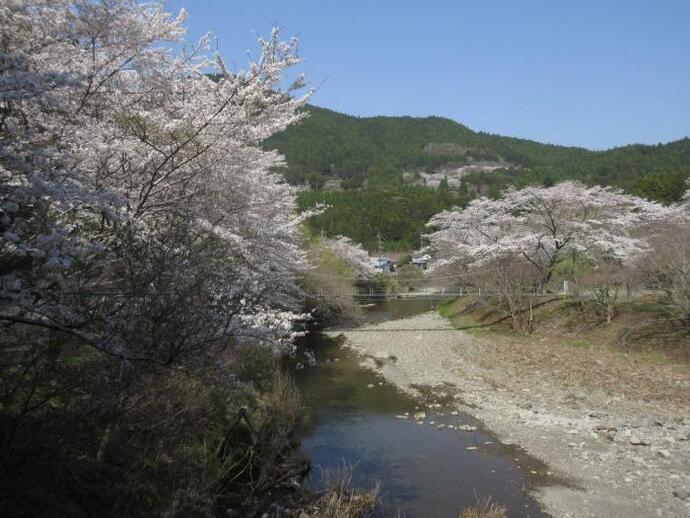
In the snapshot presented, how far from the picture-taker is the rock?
23.7 ft

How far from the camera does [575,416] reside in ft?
35.8

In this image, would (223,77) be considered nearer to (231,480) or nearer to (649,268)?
(231,480)

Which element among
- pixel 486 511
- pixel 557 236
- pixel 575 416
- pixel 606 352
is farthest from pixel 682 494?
pixel 557 236

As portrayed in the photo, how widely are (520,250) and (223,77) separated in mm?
17799

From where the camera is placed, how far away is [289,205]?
13312 millimetres

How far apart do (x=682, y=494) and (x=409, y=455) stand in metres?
4.20

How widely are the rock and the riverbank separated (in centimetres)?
1

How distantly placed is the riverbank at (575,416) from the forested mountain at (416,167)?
14.1 meters

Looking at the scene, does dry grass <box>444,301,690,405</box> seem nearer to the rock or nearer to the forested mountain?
the rock

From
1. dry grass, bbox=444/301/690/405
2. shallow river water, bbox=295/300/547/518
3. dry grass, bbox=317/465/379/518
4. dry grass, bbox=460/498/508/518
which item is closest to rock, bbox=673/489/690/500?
shallow river water, bbox=295/300/547/518

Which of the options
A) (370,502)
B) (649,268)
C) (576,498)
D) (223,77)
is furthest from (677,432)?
(223,77)

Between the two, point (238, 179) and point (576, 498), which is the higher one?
point (238, 179)

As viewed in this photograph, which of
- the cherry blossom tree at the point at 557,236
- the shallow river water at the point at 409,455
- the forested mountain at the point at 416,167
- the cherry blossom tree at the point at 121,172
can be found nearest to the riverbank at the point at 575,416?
the shallow river water at the point at 409,455

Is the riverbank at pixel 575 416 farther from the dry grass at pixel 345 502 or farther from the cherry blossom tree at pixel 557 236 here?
the cherry blossom tree at pixel 557 236
